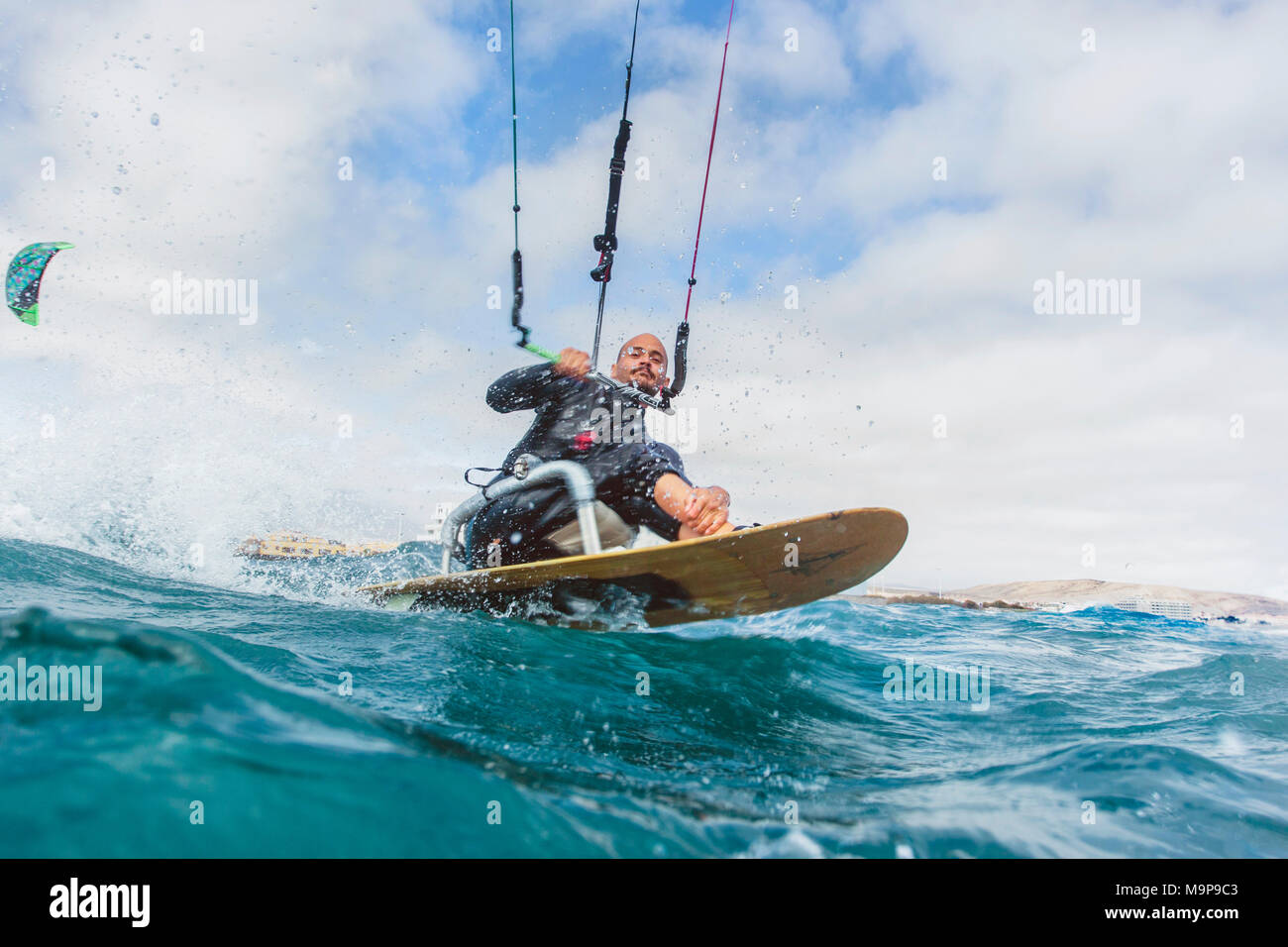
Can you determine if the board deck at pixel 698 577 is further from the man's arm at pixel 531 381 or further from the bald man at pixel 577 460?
the man's arm at pixel 531 381

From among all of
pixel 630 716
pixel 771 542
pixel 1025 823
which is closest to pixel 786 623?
pixel 771 542

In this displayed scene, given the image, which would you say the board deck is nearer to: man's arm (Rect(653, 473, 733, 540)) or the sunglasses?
man's arm (Rect(653, 473, 733, 540))

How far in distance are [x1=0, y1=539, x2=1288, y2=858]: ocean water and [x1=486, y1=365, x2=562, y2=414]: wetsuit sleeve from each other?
1844mm

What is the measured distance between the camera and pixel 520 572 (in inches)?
198

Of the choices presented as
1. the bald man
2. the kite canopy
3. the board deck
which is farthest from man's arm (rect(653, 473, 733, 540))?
the kite canopy

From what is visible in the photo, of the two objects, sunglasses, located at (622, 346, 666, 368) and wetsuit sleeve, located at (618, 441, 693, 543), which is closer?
wetsuit sleeve, located at (618, 441, 693, 543)

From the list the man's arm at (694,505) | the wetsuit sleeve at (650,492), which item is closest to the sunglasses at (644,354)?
the wetsuit sleeve at (650,492)

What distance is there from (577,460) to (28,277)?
5973 millimetres

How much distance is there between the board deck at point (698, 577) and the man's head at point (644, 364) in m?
1.82

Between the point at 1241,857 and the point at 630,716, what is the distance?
8.21 feet

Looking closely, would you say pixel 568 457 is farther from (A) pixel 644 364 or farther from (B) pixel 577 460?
(A) pixel 644 364

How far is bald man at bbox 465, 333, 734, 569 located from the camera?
529cm
